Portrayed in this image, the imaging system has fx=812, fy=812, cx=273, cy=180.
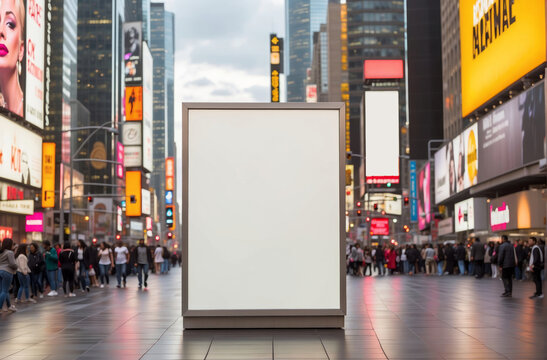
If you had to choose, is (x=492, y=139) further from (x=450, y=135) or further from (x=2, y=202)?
(x=450, y=135)

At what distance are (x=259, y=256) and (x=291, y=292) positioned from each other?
871 millimetres

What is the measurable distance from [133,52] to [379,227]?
47.8 metres

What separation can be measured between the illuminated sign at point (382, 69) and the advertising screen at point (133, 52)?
3029 centimetres

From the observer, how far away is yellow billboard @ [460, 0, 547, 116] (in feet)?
139

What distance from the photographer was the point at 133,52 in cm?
10712

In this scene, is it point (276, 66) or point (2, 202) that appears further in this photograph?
point (276, 66)

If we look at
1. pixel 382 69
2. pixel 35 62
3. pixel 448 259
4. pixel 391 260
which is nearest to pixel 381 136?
pixel 382 69

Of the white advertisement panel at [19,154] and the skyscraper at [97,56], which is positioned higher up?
the skyscraper at [97,56]

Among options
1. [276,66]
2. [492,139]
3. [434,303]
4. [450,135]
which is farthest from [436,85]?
[434,303]

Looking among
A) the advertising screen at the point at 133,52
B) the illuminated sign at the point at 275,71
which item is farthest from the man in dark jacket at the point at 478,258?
the advertising screen at the point at 133,52

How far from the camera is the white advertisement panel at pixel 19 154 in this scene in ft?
153

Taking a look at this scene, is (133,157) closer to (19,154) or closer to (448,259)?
(19,154)

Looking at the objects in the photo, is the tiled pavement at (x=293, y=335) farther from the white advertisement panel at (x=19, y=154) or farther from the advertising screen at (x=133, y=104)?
the advertising screen at (x=133, y=104)

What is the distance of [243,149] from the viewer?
15.0m
